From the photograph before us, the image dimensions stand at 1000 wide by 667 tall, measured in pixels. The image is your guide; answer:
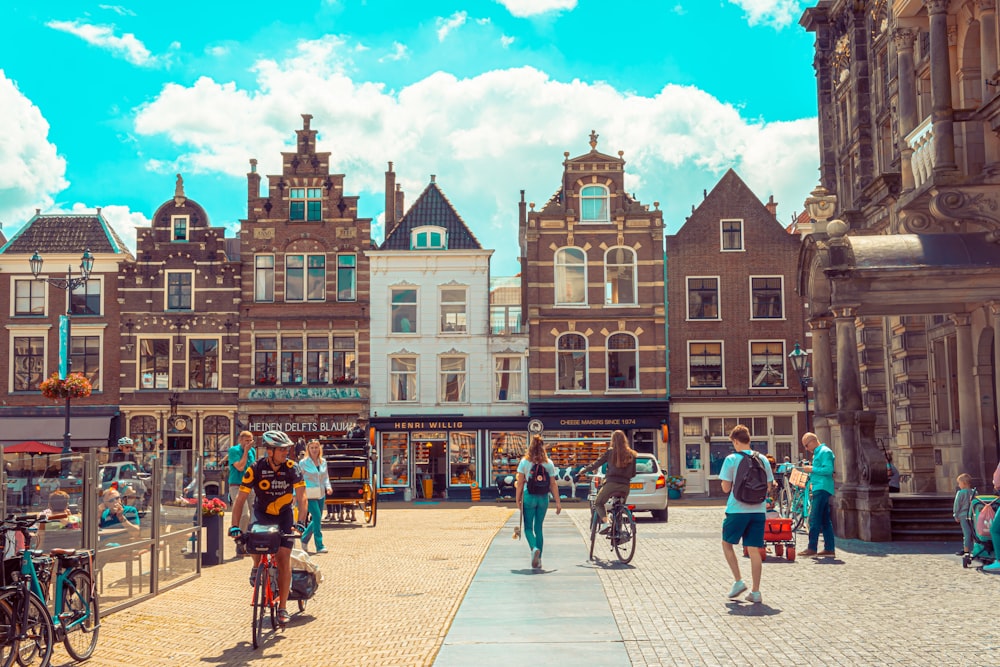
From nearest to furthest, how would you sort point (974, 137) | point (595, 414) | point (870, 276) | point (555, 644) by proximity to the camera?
point (555, 644) < point (870, 276) < point (974, 137) < point (595, 414)

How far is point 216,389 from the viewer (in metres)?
41.9

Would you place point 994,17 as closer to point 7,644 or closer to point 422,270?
point 7,644

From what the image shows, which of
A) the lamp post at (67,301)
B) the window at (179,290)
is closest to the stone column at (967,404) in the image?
the lamp post at (67,301)

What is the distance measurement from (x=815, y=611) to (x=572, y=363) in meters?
31.5

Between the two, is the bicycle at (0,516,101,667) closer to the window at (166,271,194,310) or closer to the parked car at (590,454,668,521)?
the parked car at (590,454,668,521)

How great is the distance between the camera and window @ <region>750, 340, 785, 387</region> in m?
41.7

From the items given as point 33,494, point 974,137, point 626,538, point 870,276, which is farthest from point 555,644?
point 974,137

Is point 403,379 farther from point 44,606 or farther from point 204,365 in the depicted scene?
point 44,606

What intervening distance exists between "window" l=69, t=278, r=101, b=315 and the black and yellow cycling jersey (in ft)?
115

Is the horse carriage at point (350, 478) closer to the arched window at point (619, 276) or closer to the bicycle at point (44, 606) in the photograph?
the bicycle at point (44, 606)

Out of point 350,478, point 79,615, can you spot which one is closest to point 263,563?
point 79,615

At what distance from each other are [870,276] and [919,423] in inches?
335

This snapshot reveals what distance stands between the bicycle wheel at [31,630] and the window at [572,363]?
33.9 m

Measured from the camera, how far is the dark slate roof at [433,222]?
4281 centimetres
